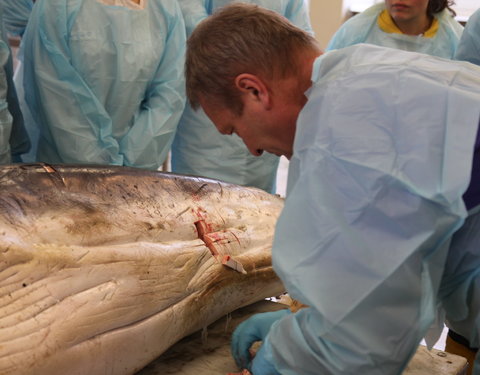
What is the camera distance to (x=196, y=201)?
1.91 m

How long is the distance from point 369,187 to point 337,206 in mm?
67

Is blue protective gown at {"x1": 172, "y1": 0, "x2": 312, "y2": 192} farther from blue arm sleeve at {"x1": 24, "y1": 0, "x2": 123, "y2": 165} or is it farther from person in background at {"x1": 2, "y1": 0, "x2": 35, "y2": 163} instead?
person in background at {"x1": 2, "y1": 0, "x2": 35, "y2": 163}

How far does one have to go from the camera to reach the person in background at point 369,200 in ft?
3.52

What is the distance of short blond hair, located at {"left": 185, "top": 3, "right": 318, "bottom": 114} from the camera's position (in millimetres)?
1297

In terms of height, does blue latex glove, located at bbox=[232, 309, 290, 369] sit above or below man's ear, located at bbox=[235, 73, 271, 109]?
below

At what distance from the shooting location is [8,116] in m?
2.42

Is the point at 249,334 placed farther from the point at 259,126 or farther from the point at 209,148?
the point at 209,148

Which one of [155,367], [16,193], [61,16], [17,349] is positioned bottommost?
[155,367]

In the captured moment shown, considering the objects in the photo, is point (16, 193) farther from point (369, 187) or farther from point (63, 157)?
point (63, 157)

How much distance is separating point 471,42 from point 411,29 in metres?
0.63

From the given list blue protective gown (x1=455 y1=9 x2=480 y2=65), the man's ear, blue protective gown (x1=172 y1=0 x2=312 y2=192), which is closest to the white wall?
blue protective gown (x1=172 y1=0 x2=312 y2=192)

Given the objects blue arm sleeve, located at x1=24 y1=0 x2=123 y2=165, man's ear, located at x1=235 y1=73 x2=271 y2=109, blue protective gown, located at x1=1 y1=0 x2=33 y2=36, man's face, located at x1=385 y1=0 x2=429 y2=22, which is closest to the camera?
man's ear, located at x1=235 y1=73 x2=271 y2=109

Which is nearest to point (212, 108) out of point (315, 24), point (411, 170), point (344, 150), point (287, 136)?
point (287, 136)

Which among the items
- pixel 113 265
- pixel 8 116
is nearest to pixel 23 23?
pixel 8 116
